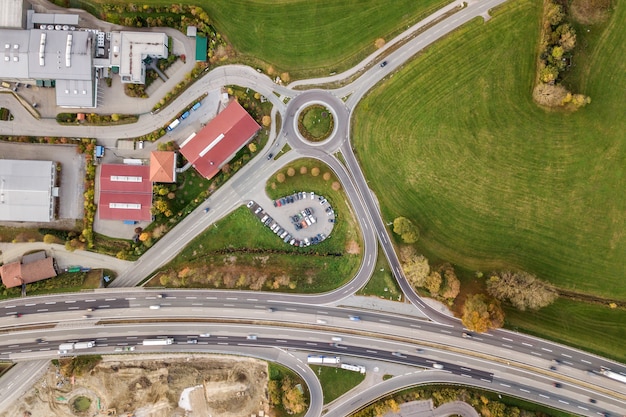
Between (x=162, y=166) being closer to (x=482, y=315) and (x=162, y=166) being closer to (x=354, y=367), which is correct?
(x=354, y=367)

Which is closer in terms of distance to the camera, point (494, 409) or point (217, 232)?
point (494, 409)

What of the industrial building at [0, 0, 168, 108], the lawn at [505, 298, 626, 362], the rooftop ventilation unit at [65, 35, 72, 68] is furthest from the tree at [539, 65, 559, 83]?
the rooftop ventilation unit at [65, 35, 72, 68]

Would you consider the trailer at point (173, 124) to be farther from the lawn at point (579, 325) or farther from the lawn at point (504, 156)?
the lawn at point (579, 325)

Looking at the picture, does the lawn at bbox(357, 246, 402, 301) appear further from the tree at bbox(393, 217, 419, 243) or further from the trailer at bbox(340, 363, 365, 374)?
the trailer at bbox(340, 363, 365, 374)

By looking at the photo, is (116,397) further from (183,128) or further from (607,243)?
(607,243)

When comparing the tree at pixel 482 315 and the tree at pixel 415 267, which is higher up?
the tree at pixel 415 267

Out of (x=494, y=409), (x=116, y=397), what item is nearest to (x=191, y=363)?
(x=116, y=397)

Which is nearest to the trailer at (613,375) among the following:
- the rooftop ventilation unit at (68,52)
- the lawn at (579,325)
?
the lawn at (579,325)
